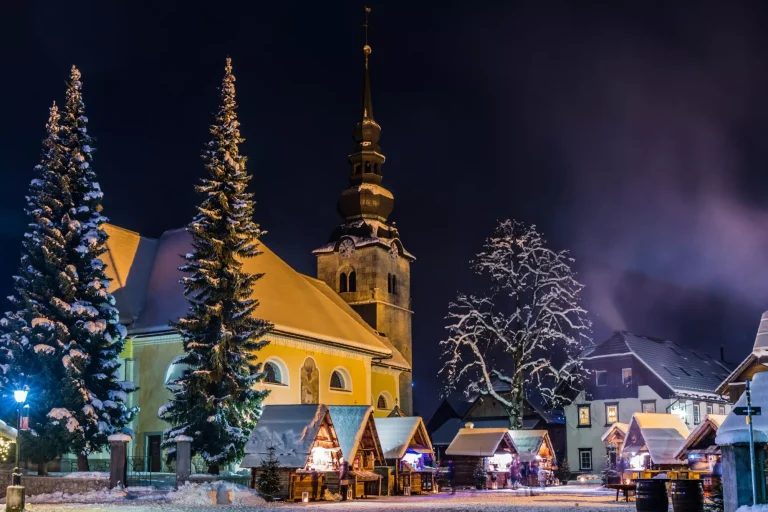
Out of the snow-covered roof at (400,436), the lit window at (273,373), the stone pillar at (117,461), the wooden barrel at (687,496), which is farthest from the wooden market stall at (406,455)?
the wooden barrel at (687,496)

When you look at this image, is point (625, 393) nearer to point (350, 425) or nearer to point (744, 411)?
point (350, 425)

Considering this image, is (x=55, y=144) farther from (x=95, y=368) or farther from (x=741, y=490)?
(x=741, y=490)

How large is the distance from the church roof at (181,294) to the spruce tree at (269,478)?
8728 millimetres

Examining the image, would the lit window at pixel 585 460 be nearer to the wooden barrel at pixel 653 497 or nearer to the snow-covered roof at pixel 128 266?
the snow-covered roof at pixel 128 266

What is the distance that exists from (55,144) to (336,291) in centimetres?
2996

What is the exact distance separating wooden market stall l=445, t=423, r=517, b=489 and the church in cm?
522

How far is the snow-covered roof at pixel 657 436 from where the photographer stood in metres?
37.9

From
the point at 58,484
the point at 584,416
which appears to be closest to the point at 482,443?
the point at 584,416

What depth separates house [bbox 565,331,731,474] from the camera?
57.5 m

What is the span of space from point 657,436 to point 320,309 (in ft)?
56.0

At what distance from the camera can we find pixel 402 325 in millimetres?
61062

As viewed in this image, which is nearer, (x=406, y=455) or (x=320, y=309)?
(x=406, y=455)

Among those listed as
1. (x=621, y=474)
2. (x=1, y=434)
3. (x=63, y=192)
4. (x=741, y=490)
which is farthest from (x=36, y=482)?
(x=621, y=474)

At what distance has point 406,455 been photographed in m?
37.7
